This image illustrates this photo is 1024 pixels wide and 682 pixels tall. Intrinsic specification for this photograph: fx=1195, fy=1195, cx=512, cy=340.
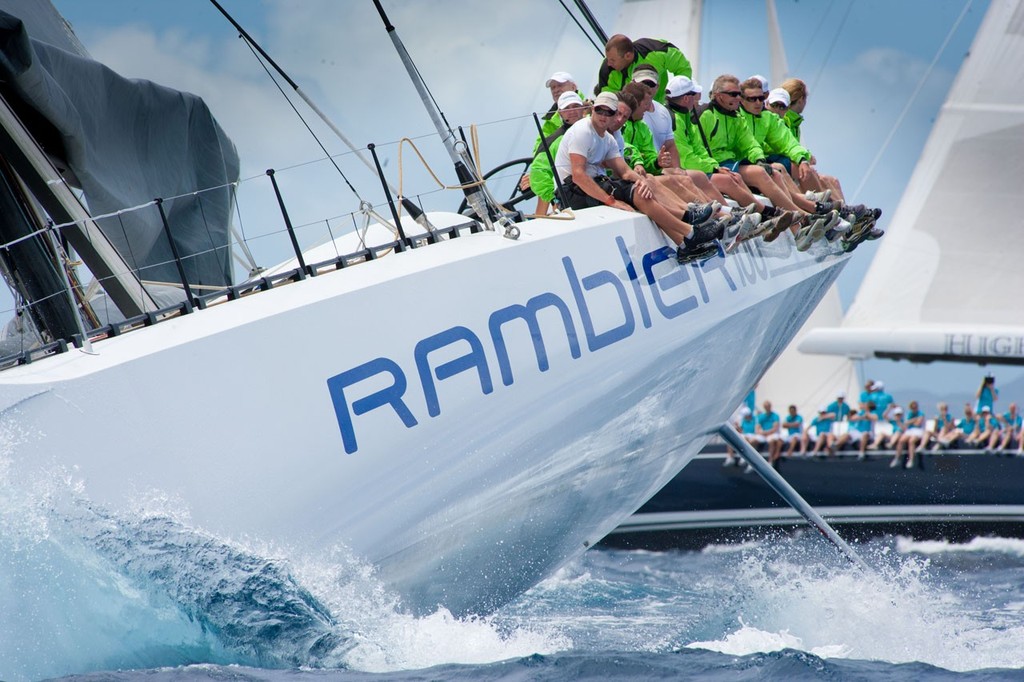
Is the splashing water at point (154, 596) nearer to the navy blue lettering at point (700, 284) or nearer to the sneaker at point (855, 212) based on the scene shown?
the navy blue lettering at point (700, 284)

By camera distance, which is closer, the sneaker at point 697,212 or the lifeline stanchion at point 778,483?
the sneaker at point 697,212

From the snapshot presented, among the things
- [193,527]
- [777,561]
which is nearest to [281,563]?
[193,527]

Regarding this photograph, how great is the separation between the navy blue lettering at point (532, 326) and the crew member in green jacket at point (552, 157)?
756mm

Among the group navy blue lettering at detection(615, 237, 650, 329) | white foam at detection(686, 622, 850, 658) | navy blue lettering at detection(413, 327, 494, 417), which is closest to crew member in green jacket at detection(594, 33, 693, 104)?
navy blue lettering at detection(615, 237, 650, 329)

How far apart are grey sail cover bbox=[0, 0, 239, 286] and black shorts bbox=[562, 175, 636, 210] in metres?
1.56

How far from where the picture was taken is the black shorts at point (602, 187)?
538 cm

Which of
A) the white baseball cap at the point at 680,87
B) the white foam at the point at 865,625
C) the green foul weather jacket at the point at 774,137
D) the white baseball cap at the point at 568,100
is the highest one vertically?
the white baseball cap at the point at 568,100

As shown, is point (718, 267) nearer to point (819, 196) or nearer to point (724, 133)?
point (724, 133)

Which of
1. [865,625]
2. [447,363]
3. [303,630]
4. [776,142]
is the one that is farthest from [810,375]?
[303,630]

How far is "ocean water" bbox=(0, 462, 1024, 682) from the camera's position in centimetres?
349

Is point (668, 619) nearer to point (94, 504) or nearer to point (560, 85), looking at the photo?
point (560, 85)

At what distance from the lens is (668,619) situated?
659 centimetres

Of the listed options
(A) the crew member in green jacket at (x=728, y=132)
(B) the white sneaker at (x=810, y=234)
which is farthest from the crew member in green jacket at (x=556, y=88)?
(B) the white sneaker at (x=810, y=234)

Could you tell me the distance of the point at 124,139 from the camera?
231 inches
